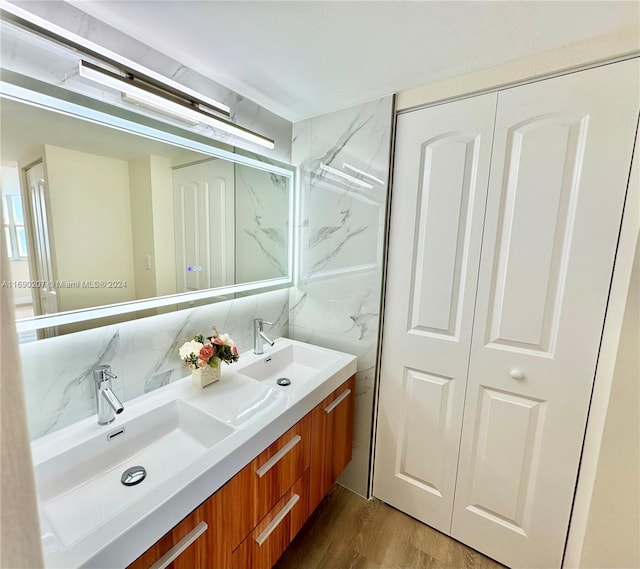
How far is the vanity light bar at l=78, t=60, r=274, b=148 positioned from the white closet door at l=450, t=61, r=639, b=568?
1198mm

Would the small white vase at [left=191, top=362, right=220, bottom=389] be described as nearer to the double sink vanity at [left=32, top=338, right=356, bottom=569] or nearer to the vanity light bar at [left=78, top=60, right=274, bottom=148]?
the double sink vanity at [left=32, top=338, right=356, bottom=569]

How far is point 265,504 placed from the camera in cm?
106

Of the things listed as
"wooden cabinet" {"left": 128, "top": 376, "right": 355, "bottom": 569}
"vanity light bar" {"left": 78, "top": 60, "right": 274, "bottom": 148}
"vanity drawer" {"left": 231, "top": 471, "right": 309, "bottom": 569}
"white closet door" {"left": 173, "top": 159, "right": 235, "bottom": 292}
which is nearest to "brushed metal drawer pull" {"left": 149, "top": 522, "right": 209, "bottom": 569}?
"wooden cabinet" {"left": 128, "top": 376, "right": 355, "bottom": 569}

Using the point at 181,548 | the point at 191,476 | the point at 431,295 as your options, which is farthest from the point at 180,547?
the point at 431,295

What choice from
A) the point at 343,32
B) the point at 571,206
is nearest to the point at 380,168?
the point at 343,32

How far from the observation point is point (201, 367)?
4.06 feet

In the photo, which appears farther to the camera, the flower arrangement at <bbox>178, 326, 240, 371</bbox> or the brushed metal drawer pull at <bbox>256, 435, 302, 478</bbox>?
the flower arrangement at <bbox>178, 326, 240, 371</bbox>

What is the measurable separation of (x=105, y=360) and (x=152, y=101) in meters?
0.96

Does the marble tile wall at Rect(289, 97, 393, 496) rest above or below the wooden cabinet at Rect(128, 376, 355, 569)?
above

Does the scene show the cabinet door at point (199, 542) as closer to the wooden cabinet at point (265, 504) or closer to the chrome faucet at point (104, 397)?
the wooden cabinet at point (265, 504)

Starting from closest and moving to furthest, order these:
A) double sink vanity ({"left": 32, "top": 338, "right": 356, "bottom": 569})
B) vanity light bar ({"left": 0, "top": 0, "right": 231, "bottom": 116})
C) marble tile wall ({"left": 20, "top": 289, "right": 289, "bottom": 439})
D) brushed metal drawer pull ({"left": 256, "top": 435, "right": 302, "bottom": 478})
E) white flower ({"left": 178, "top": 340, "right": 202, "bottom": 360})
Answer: double sink vanity ({"left": 32, "top": 338, "right": 356, "bottom": 569}) < vanity light bar ({"left": 0, "top": 0, "right": 231, "bottom": 116}) < marble tile wall ({"left": 20, "top": 289, "right": 289, "bottom": 439}) < brushed metal drawer pull ({"left": 256, "top": 435, "right": 302, "bottom": 478}) < white flower ({"left": 178, "top": 340, "right": 202, "bottom": 360})

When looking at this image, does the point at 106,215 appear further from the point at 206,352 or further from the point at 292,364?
the point at 292,364

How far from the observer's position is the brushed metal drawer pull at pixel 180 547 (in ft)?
2.41

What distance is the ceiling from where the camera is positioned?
94 cm
